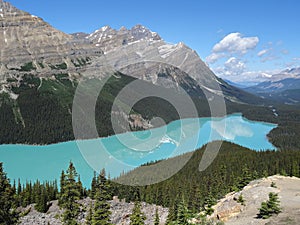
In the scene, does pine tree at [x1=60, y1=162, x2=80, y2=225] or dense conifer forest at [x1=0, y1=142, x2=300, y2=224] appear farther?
dense conifer forest at [x1=0, y1=142, x2=300, y2=224]

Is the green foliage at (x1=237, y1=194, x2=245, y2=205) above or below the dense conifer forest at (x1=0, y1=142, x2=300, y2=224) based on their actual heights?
below

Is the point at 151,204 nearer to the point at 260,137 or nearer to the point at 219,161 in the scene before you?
the point at 219,161

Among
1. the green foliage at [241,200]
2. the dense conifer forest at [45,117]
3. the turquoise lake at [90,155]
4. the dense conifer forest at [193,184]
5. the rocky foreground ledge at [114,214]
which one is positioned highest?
the dense conifer forest at [45,117]

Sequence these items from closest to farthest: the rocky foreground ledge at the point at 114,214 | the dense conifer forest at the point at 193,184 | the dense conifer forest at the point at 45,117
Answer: the dense conifer forest at the point at 193,184 → the rocky foreground ledge at the point at 114,214 → the dense conifer forest at the point at 45,117

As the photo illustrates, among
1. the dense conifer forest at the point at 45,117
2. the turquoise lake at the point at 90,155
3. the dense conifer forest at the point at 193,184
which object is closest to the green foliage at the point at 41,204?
the dense conifer forest at the point at 193,184

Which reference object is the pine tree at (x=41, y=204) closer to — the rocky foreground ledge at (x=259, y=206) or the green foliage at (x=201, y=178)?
the green foliage at (x=201, y=178)

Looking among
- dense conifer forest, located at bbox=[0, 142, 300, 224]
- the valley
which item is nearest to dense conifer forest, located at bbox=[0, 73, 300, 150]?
the valley

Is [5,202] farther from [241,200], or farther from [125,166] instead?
[125,166]

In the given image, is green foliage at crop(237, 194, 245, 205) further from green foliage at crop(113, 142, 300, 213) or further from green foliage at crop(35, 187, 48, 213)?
green foliage at crop(35, 187, 48, 213)

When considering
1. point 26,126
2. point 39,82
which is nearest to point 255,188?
point 26,126

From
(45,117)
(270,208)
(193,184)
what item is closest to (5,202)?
(270,208)

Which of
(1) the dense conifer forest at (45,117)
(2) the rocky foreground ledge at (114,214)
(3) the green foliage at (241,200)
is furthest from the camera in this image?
A: (1) the dense conifer forest at (45,117)
